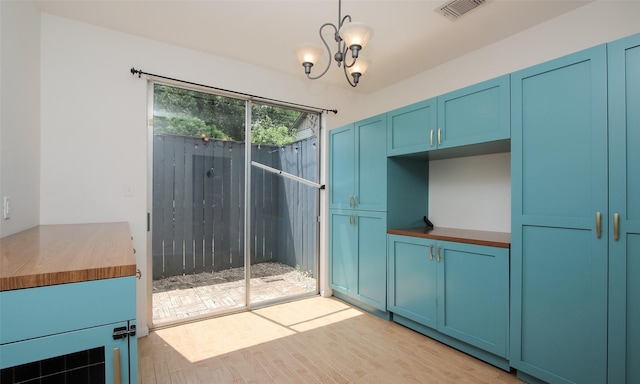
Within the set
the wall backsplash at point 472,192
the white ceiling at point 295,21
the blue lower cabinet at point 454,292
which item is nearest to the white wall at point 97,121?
the white ceiling at point 295,21

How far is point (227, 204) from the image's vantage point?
10.7 ft

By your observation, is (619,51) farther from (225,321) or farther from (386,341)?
(225,321)

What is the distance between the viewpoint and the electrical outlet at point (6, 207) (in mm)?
1674

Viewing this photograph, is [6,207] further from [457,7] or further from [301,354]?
[457,7]

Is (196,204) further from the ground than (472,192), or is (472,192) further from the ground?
(472,192)

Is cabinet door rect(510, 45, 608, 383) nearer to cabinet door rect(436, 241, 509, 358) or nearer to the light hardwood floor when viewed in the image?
cabinet door rect(436, 241, 509, 358)

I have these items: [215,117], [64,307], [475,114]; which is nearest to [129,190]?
[215,117]

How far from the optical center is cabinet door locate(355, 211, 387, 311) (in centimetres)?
303

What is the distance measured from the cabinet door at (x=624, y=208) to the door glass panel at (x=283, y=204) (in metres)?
2.75

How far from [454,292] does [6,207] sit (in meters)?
3.06

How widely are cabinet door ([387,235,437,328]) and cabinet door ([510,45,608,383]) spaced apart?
648mm


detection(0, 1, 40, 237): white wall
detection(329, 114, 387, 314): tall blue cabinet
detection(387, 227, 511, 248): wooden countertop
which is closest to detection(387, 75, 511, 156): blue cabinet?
detection(329, 114, 387, 314): tall blue cabinet

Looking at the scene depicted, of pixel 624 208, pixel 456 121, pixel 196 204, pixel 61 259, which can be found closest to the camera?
pixel 61 259

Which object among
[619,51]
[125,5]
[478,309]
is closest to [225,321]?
[478,309]
